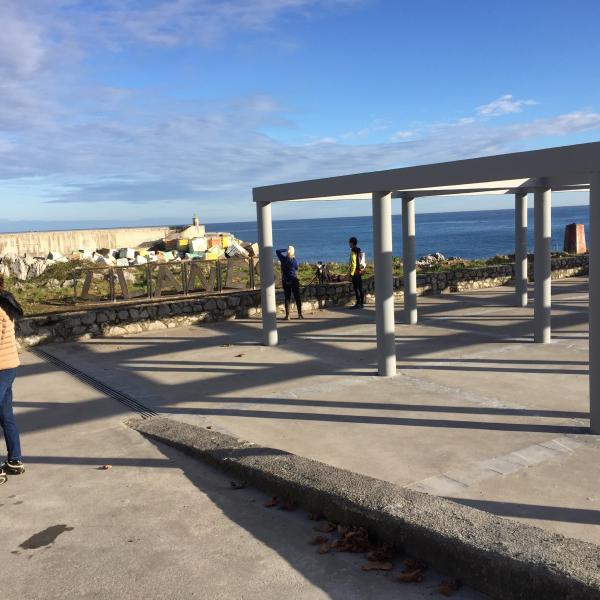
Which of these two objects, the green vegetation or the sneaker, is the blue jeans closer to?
the sneaker

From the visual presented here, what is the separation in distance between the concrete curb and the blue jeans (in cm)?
199

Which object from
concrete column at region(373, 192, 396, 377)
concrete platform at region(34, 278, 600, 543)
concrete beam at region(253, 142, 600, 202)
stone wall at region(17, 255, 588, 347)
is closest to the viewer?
concrete platform at region(34, 278, 600, 543)

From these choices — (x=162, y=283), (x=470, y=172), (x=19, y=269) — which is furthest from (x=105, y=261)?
(x=470, y=172)

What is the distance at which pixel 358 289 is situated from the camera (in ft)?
47.8

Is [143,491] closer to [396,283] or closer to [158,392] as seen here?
[158,392]

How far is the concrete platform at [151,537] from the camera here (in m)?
3.47

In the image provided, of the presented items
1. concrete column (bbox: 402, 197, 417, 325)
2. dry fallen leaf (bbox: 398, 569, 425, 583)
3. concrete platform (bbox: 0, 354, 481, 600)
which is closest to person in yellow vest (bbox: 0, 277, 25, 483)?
concrete platform (bbox: 0, 354, 481, 600)

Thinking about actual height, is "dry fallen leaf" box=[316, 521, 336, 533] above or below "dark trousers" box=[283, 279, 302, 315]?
below

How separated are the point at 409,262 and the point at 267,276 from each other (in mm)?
3365

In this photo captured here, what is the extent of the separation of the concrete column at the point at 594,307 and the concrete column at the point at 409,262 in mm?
6499

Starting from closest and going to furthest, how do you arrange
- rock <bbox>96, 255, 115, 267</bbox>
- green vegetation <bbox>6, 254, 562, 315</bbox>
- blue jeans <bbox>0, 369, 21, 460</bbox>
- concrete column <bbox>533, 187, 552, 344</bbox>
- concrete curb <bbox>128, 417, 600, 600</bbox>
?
concrete curb <bbox>128, 417, 600, 600</bbox> → blue jeans <bbox>0, 369, 21, 460</bbox> → concrete column <bbox>533, 187, 552, 344</bbox> → green vegetation <bbox>6, 254, 562, 315</bbox> → rock <bbox>96, 255, 115, 267</bbox>

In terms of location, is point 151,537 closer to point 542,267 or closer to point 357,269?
point 542,267

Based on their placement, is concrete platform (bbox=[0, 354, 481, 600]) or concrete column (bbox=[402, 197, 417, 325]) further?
concrete column (bbox=[402, 197, 417, 325])

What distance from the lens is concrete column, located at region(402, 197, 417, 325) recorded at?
1244 cm
